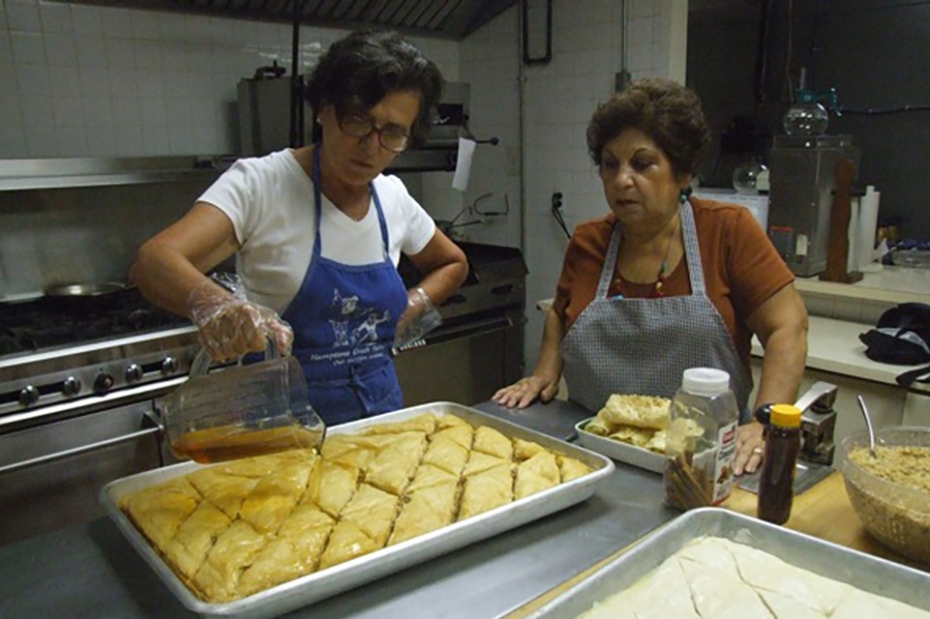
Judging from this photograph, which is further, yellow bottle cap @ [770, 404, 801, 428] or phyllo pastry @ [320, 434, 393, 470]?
phyllo pastry @ [320, 434, 393, 470]

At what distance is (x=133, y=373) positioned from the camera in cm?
235

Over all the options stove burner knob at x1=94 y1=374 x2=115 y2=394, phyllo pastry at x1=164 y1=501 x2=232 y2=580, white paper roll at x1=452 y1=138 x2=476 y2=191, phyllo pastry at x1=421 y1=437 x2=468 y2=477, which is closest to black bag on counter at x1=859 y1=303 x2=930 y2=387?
phyllo pastry at x1=421 y1=437 x2=468 y2=477

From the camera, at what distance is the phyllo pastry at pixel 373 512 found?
1073mm

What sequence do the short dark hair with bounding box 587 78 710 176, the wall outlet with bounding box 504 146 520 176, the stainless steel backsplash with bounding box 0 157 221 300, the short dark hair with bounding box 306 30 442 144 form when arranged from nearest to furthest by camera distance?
1. the short dark hair with bounding box 306 30 442 144
2. the short dark hair with bounding box 587 78 710 176
3. the stainless steel backsplash with bounding box 0 157 221 300
4. the wall outlet with bounding box 504 146 520 176

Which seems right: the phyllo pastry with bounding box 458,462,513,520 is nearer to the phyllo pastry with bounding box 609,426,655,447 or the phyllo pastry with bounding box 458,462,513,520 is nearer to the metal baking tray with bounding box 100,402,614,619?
the metal baking tray with bounding box 100,402,614,619

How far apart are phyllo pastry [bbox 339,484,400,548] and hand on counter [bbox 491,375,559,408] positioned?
0.61 m

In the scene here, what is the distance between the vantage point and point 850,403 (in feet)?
7.95

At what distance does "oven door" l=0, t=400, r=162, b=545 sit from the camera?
2.20 m

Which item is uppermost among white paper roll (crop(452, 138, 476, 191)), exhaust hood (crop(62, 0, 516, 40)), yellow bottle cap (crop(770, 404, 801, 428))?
exhaust hood (crop(62, 0, 516, 40))

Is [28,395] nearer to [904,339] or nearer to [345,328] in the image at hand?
[345,328]

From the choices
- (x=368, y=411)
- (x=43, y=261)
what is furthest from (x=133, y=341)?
(x=368, y=411)

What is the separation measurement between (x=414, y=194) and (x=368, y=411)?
2493 millimetres

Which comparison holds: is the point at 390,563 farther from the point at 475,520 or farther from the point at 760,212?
the point at 760,212

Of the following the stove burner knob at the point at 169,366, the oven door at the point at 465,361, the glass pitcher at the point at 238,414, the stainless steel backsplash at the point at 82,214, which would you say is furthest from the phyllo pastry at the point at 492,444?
the stainless steel backsplash at the point at 82,214
